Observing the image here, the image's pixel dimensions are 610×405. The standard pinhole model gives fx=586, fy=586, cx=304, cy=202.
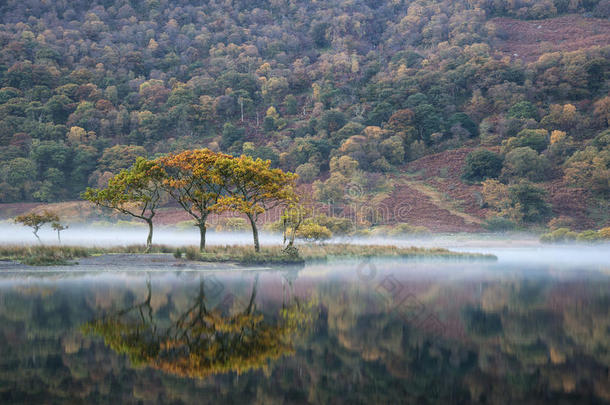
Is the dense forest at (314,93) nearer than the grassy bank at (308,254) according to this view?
No

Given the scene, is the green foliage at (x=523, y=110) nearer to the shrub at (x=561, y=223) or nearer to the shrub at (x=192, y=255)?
the shrub at (x=561, y=223)

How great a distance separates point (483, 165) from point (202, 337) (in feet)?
283

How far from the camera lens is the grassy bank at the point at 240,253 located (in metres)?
31.9

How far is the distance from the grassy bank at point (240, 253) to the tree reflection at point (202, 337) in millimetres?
17394

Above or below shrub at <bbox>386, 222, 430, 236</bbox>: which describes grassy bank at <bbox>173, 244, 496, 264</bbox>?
below

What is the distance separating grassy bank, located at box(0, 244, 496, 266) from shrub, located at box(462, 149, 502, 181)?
162ft

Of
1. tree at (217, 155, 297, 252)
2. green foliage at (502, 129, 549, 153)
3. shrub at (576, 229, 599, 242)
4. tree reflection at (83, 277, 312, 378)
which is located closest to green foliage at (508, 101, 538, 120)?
green foliage at (502, 129, 549, 153)

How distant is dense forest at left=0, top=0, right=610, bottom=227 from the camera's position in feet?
311

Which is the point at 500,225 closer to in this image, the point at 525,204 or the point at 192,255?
the point at 525,204

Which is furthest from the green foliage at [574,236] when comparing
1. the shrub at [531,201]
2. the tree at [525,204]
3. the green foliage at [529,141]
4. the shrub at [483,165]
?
the green foliage at [529,141]

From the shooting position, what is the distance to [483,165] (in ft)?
304

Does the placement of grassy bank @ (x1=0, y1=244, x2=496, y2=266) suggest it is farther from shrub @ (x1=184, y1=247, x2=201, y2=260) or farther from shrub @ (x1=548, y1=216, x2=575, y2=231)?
shrub @ (x1=548, y1=216, x2=575, y2=231)

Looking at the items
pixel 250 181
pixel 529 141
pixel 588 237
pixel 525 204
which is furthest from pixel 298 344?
pixel 529 141

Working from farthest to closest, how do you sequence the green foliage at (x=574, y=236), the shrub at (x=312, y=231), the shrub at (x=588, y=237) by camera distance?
the shrub at (x=588, y=237), the green foliage at (x=574, y=236), the shrub at (x=312, y=231)
